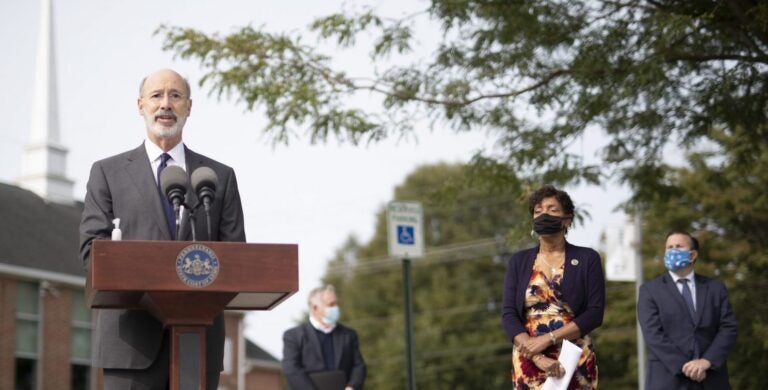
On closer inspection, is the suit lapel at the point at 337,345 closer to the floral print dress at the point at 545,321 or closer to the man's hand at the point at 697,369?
the man's hand at the point at 697,369

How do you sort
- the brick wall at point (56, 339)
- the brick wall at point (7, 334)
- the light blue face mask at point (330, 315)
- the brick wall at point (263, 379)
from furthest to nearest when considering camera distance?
1. the brick wall at point (263, 379)
2. the brick wall at point (56, 339)
3. the brick wall at point (7, 334)
4. the light blue face mask at point (330, 315)

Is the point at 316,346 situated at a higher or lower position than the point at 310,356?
higher

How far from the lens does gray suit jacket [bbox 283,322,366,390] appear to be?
51.5ft

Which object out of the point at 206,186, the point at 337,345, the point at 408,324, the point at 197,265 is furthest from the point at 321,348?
Result: the point at 197,265

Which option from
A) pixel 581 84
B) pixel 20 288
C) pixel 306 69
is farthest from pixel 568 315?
pixel 20 288

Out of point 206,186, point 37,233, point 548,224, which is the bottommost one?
point 206,186

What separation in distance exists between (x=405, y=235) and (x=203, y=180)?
29.8ft

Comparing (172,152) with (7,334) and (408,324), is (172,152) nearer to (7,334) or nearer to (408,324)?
(408,324)

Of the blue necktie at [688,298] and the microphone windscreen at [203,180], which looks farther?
the blue necktie at [688,298]

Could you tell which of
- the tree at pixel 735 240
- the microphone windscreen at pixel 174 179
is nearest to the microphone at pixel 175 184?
the microphone windscreen at pixel 174 179

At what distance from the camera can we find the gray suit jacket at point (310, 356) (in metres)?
15.7

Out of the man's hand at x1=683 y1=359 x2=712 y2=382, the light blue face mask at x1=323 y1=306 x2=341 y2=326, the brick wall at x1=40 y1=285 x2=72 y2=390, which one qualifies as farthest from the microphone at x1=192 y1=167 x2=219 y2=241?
the brick wall at x1=40 y1=285 x2=72 y2=390

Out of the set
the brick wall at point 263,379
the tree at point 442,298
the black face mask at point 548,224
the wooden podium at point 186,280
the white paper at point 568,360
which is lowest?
the white paper at point 568,360

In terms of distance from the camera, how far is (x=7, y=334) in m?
50.0
